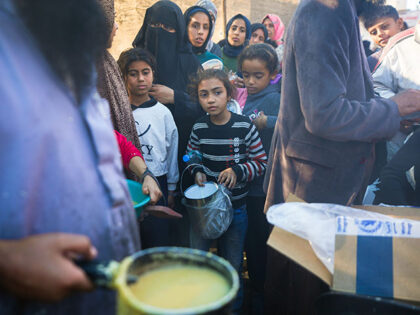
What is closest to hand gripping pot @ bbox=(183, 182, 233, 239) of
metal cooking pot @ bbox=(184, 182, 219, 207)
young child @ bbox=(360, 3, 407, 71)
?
metal cooking pot @ bbox=(184, 182, 219, 207)

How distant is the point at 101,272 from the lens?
55 cm

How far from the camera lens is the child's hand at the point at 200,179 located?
222 centimetres

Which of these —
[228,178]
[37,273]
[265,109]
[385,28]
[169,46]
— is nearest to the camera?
[37,273]

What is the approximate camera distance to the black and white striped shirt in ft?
7.95

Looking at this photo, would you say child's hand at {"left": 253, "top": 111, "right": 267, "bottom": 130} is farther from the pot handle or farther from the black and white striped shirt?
the pot handle

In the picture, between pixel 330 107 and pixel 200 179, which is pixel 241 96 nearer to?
pixel 200 179

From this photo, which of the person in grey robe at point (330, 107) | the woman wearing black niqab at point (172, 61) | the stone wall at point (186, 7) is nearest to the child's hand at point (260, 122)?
the woman wearing black niqab at point (172, 61)

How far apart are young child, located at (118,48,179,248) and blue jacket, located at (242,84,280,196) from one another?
68cm

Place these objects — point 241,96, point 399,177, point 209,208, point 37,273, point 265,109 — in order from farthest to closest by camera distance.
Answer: point 241,96
point 265,109
point 209,208
point 399,177
point 37,273

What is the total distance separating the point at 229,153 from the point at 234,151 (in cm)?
4

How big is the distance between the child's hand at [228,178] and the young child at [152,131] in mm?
554

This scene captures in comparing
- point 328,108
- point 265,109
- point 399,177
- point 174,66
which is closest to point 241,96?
point 265,109

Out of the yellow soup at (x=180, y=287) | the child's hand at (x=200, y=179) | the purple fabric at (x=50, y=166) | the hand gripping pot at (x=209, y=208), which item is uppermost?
the purple fabric at (x=50, y=166)

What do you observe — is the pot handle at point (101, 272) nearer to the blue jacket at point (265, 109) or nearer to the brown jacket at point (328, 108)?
the brown jacket at point (328, 108)
